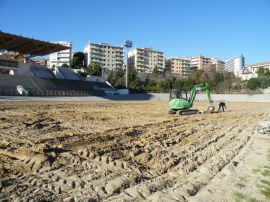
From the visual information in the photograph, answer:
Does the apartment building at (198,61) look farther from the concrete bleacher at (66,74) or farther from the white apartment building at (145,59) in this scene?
the concrete bleacher at (66,74)

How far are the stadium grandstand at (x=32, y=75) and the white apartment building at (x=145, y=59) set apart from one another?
232 ft

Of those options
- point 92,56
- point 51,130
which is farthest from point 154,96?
point 92,56

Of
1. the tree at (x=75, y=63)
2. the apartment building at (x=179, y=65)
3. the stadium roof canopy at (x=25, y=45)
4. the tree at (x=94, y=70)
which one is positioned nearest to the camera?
the stadium roof canopy at (x=25, y=45)

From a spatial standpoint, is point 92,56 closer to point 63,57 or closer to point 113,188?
point 63,57

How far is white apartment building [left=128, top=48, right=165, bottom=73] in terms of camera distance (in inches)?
5404

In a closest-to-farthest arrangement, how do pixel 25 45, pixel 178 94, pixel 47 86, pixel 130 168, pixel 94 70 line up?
pixel 130 168, pixel 178 94, pixel 47 86, pixel 25 45, pixel 94 70

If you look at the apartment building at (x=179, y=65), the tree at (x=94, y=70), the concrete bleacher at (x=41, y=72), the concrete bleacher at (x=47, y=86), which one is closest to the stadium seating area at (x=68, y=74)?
the concrete bleacher at (x=41, y=72)

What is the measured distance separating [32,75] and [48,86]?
230 inches

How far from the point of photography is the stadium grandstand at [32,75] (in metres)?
48.7

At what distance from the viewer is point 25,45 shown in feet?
181

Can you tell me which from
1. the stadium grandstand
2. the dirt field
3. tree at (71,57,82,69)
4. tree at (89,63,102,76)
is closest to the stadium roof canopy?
the stadium grandstand

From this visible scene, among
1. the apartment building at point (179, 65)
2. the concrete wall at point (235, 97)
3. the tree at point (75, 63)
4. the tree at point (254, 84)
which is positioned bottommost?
the concrete wall at point (235, 97)

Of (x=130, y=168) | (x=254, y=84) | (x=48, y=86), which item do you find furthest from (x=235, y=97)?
(x=130, y=168)

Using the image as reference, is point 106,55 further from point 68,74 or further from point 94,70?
point 68,74
